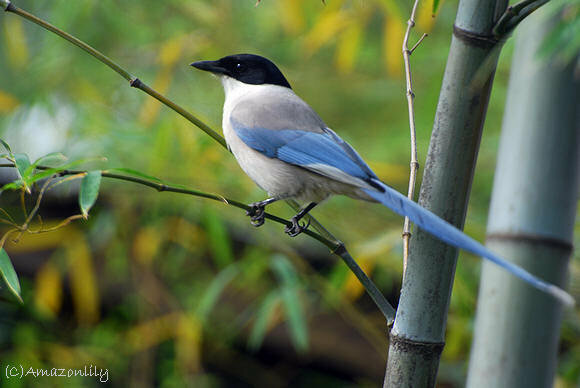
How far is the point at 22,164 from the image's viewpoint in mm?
888

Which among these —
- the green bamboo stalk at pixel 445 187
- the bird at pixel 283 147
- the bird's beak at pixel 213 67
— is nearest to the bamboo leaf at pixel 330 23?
the bird at pixel 283 147

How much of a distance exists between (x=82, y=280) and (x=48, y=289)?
0.14 meters

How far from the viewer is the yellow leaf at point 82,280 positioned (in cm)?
264

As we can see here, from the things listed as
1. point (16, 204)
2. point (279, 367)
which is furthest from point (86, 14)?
point (279, 367)

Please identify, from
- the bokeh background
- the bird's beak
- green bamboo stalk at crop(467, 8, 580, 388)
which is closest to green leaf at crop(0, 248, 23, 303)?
green bamboo stalk at crop(467, 8, 580, 388)

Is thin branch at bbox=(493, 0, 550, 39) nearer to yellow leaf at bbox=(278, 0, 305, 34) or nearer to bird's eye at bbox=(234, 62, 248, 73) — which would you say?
bird's eye at bbox=(234, 62, 248, 73)

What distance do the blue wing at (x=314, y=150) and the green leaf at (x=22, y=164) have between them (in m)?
0.53

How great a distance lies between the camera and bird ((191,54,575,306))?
1.16m

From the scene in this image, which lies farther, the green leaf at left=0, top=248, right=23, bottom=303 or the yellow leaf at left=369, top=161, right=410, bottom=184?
the yellow leaf at left=369, top=161, right=410, bottom=184

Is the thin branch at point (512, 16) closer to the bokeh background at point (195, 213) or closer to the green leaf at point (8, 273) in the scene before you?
the green leaf at point (8, 273)

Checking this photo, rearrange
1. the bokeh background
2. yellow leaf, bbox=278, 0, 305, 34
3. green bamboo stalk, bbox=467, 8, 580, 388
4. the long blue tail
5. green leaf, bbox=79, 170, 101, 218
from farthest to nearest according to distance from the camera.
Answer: the bokeh background
yellow leaf, bbox=278, 0, 305, 34
green bamboo stalk, bbox=467, 8, 580, 388
green leaf, bbox=79, 170, 101, 218
the long blue tail

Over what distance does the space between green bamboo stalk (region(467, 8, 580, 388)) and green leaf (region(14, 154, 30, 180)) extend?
72 centimetres

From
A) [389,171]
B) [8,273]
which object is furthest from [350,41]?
[8,273]

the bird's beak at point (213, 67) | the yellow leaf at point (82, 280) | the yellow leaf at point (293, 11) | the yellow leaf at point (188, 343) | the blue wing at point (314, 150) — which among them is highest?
the yellow leaf at point (293, 11)
